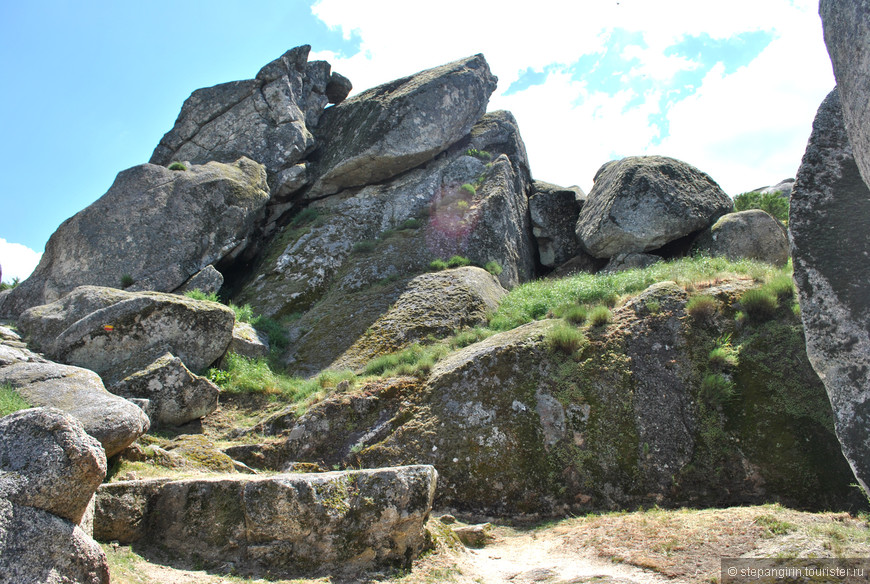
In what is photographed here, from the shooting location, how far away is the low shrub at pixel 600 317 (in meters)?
9.38

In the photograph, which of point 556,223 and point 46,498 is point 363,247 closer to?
point 556,223

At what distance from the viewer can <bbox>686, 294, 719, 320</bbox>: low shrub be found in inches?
349

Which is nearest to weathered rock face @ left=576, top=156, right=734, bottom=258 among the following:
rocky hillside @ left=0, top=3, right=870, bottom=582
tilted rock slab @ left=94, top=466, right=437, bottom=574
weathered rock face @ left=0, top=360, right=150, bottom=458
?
rocky hillside @ left=0, top=3, right=870, bottom=582

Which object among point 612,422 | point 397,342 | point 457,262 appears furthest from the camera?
point 457,262

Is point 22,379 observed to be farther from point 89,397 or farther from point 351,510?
point 351,510

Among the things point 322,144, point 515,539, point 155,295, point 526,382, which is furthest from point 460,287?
point 322,144

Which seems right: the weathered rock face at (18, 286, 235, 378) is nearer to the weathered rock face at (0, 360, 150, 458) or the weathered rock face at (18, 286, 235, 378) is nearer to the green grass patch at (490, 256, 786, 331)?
the weathered rock face at (0, 360, 150, 458)

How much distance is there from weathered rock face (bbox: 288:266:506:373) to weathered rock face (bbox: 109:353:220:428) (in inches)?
101

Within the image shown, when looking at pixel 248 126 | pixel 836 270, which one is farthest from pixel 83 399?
pixel 248 126

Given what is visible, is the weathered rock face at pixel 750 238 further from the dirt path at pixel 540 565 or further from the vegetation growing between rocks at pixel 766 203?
the dirt path at pixel 540 565

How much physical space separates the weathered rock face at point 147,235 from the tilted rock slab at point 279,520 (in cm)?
1038

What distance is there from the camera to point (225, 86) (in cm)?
2023

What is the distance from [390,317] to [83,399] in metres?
6.89

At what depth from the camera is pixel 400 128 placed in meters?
19.0
